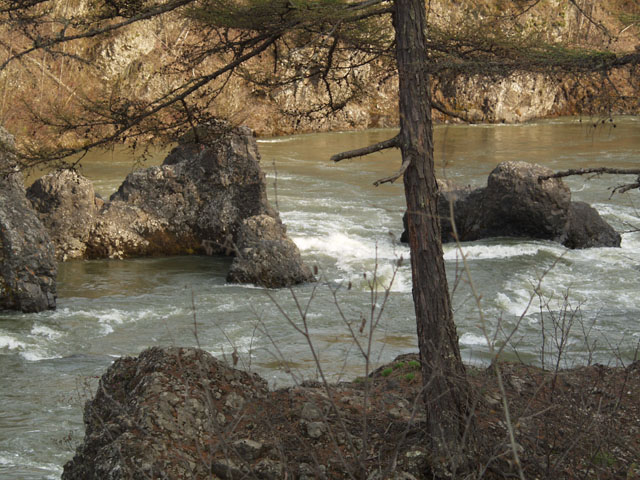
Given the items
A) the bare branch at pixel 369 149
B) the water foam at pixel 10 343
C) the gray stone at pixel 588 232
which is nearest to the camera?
the bare branch at pixel 369 149

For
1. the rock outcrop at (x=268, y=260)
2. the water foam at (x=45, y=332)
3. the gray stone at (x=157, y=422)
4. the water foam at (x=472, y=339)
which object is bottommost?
the water foam at (x=472, y=339)

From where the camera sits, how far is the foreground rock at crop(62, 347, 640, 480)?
4.16 meters

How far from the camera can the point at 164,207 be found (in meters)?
14.1

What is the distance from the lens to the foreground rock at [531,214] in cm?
1392

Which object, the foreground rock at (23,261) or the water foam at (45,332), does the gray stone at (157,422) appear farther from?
the foreground rock at (23,261)

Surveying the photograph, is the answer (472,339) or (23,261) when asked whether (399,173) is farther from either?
(23,261)

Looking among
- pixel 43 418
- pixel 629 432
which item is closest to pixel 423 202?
pixel 629 432

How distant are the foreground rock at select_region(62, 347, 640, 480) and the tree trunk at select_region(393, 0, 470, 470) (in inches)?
7.0

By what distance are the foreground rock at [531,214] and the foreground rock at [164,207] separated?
133 inches

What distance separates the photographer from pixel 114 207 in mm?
13945

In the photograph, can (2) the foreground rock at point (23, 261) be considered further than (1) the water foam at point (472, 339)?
Yes

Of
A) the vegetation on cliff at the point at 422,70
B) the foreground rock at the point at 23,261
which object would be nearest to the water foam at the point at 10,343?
the foreground rock at the point at 23,261

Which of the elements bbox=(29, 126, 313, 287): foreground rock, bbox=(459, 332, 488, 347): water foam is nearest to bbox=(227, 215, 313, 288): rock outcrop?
bbox=(29, 126, 313, 287): foreground rock

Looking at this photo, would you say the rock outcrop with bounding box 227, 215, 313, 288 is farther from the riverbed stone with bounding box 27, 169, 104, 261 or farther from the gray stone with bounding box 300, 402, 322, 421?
the gray stone with bounding box 300, 402, 322, 421
